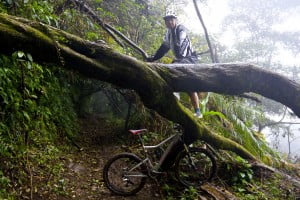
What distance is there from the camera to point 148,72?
4.38 metres

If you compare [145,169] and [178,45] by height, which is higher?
[178,45]

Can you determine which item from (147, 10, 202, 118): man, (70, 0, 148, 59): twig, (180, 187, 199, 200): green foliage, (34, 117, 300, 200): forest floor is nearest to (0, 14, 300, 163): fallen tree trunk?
(180, 187, 199, 200): green foliage

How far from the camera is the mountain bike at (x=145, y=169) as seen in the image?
559 centimetres

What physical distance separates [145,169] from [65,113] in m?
3.15

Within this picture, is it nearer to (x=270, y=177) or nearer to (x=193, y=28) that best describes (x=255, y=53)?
(x=193, y=28)

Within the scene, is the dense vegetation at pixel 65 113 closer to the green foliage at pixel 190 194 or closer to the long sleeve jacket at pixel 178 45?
the green foliage at pixel 190 194

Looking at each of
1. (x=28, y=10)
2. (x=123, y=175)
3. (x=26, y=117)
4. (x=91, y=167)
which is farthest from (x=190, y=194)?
(x=28, y=10)

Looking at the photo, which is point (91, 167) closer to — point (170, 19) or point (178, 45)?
point (178, 45)

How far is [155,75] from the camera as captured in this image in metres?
4.47

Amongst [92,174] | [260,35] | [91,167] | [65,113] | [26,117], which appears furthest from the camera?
[260,35]

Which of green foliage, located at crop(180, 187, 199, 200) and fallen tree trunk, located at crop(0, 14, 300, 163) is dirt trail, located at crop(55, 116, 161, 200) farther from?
fallen tree trunk, located at crop(0, 14, 300, 163)

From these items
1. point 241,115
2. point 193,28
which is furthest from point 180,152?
point 193,28

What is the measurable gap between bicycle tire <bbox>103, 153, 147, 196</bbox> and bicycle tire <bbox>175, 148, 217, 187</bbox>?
0.72 metres

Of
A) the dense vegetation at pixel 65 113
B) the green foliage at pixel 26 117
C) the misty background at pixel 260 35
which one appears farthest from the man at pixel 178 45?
the misty background at pixel 260 35
